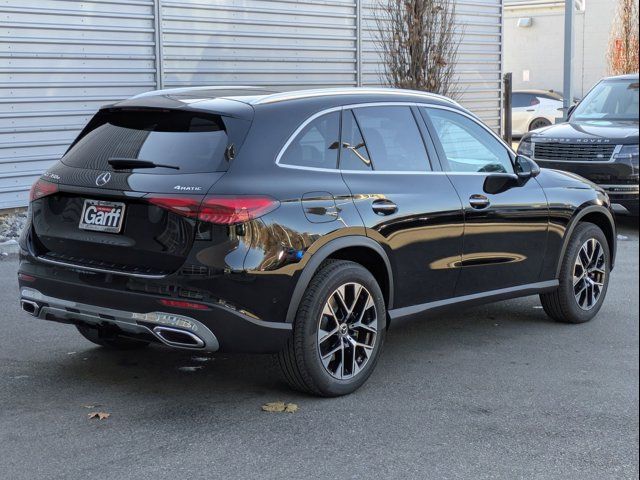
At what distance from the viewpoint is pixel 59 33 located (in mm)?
12781

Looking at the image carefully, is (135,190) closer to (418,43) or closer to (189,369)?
(189,369)

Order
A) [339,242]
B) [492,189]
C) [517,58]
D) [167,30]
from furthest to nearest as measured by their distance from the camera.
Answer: [517,58], [167,30], [492,189], [339,242]

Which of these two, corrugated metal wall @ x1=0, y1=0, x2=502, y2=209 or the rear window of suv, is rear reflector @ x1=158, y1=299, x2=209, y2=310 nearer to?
the rear window of suv

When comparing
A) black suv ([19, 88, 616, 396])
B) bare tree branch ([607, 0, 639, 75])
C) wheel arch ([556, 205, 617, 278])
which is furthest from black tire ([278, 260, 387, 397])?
bare tree branch ([607, 0, 639, 75])

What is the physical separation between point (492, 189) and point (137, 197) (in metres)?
2.49

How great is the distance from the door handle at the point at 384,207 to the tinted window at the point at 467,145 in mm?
687

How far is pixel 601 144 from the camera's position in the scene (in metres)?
12.3

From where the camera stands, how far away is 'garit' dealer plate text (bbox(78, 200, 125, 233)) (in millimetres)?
5297

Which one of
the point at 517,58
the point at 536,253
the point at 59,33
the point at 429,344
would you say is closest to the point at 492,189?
the point at 536,253

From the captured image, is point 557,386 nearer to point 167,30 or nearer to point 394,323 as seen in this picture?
point 394,323

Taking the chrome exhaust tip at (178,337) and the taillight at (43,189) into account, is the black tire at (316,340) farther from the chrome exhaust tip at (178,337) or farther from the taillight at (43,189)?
the taillight at (43,189)

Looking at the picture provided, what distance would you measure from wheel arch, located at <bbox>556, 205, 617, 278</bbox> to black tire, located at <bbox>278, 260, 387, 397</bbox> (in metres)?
2.10

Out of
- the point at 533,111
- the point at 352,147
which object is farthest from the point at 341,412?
the point at 533,111

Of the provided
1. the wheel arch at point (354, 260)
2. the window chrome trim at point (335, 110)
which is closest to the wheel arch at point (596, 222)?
the window chrome trim at point (335, 110)
